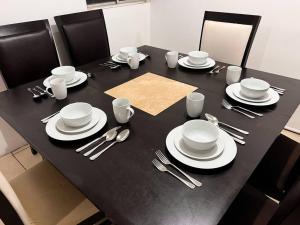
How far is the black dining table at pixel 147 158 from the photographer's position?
62 centimetres

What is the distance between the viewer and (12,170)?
1.70 metres

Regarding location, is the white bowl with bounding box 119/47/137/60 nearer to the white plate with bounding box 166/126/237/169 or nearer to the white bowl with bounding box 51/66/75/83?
the white bowl with bounding box 51/66/75/83

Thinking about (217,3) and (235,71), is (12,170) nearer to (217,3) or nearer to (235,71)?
(235,71)

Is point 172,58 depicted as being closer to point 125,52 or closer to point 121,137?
point 125,52

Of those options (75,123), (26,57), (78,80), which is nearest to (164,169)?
(75,123)

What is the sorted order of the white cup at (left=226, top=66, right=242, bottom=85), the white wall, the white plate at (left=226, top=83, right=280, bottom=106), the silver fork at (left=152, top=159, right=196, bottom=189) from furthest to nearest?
the white wall
the white cup at (left=226, top=66, right=242, bottom=85)
the white plate at (left=226, top=83, right=280, bottom=106)
the silver fork at (left=152, top=159, right=196, bottom=189)

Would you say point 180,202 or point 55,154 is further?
point 55,154

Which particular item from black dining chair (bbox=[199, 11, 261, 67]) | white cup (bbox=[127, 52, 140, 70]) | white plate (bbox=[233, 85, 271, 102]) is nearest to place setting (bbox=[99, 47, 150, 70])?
white cup (bbox=[127, 52, 140, 70])

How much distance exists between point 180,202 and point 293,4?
1826mm

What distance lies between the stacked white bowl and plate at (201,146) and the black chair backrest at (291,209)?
19 centimetres

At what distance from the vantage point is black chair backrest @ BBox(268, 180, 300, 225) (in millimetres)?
552

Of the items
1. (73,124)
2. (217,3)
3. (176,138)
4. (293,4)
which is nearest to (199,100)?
(176,138)

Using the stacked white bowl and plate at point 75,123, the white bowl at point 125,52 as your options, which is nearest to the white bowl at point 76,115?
the stacked white bowl and plate at point 75,123

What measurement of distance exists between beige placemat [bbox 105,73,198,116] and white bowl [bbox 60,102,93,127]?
222 millimetres
